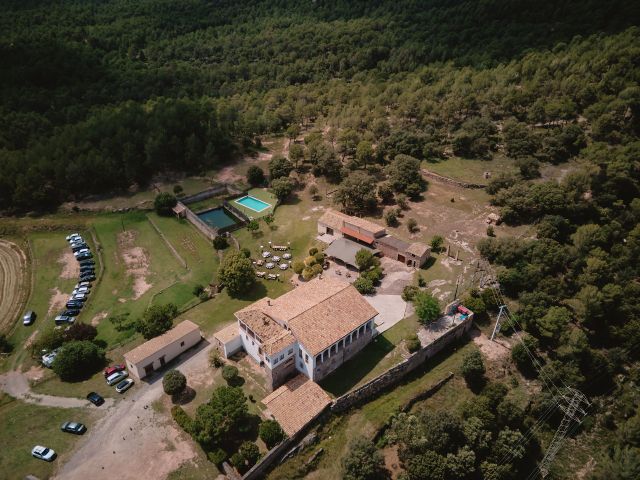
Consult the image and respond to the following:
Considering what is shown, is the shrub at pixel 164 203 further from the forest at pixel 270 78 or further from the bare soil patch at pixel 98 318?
the bare soil patch at pixel 98 318

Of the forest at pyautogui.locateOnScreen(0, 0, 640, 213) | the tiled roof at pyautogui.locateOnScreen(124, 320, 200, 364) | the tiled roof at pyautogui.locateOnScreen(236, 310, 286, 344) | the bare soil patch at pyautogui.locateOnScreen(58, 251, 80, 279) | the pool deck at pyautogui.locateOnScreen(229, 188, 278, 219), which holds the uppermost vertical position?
the forest at pyautogui.locateOnScreen(0, 0, 640, 213)

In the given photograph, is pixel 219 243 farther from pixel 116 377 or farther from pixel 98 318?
pixel 116 377

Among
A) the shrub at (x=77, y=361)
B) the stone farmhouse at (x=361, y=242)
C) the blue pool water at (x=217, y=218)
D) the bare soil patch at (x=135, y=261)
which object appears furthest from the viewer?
the blue pool water at (x=217, y=218)

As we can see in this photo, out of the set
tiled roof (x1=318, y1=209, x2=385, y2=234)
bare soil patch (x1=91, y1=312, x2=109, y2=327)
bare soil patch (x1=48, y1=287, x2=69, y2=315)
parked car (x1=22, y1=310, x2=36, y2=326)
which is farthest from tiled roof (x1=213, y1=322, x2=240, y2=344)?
parked car (x1=22, y1=310, x2=36, y2=326)

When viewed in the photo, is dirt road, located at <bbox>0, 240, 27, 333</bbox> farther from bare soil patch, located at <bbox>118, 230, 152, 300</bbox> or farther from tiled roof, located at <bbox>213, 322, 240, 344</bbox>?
tiled roof, located at <bbox>213, 322, 240, 344</bbox>

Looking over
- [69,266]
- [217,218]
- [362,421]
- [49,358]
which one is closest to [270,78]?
[217,218]

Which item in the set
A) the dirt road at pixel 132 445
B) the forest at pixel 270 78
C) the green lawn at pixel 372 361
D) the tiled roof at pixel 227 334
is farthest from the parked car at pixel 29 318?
the green lawn at pixel 372 361
